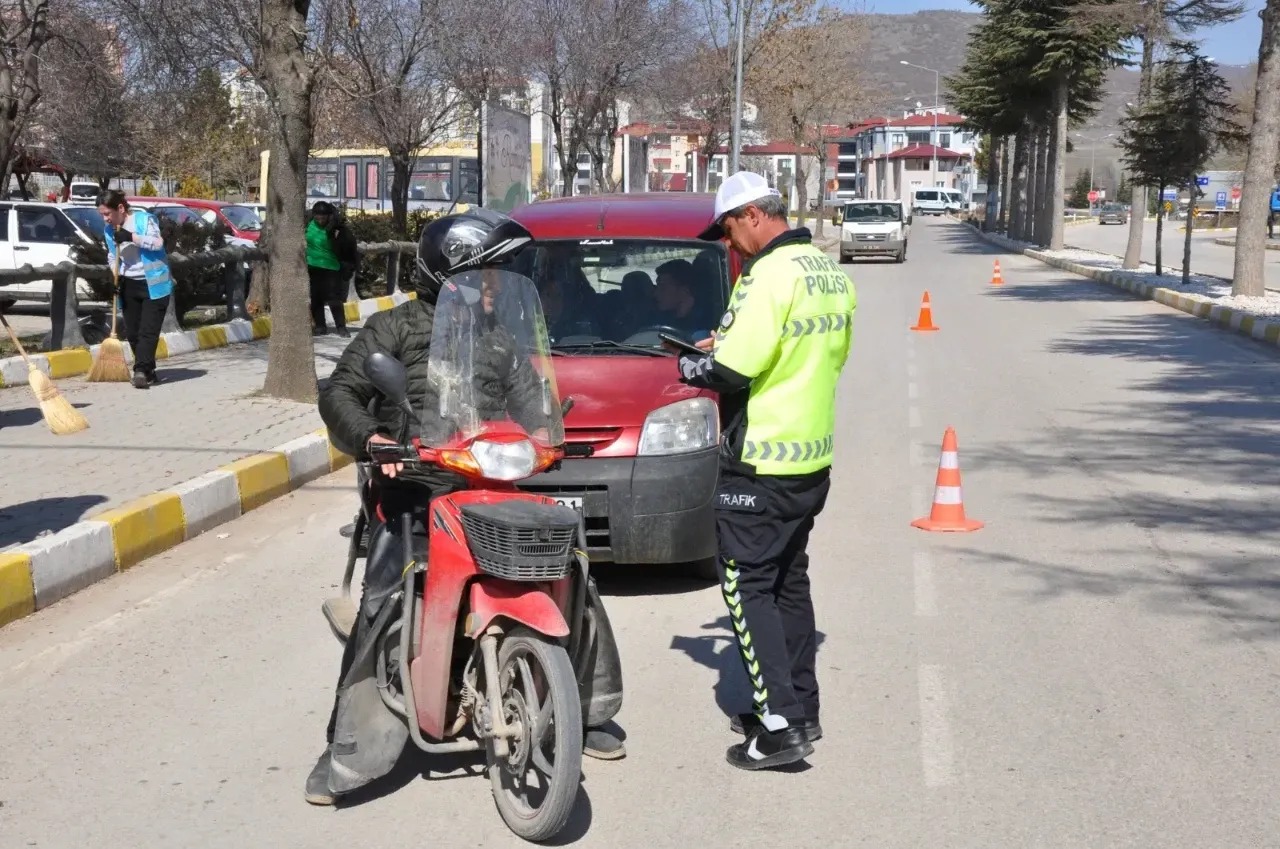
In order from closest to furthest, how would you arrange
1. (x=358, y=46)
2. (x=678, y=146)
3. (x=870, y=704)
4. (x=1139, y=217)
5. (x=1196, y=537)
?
1. (x=870, y=704)
2. (x=1196, y=537)
3. (x=358, y=46)
4. (x=1139, y=217)
5. (x=678, y=146)

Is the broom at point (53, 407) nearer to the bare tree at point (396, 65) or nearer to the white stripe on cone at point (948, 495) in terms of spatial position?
the white stripe on cone at point (948, 495)

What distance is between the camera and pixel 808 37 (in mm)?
54219

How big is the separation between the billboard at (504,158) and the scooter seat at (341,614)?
42.5ft

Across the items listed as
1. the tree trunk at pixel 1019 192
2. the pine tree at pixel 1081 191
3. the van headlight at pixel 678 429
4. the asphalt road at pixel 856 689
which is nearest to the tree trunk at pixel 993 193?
the tree trunk at pixel 1019 192

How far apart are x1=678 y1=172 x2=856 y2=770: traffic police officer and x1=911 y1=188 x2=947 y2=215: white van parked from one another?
118529mm

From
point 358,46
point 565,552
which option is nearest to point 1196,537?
point 565,552

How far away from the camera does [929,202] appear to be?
12162 cm

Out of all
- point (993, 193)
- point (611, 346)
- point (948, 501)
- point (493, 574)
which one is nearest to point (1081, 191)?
point (993, 193)

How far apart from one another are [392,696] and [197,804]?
72 centimetres

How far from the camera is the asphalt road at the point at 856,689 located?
4.54m

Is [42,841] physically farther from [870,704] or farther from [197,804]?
[870,704]

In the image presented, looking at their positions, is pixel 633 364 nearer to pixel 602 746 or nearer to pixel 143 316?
pixel 602 746

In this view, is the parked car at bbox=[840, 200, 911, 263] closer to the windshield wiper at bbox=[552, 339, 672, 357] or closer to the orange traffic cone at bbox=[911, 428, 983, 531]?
the orange traffic cone at bbox=[911, 428, 983, 531]

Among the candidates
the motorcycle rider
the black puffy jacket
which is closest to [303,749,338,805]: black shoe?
the motorcycle rider
